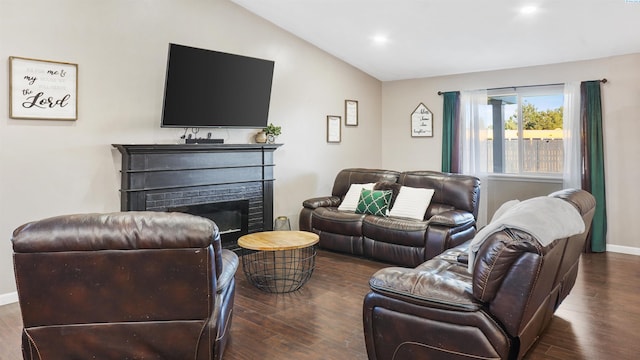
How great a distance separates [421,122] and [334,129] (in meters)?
1.49

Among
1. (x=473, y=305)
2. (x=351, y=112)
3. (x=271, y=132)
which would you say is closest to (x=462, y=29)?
(x=351, y=112)

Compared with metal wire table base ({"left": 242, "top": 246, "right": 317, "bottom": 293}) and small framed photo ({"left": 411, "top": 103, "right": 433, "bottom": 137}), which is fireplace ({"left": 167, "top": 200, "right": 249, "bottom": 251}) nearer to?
metal wire table base ({"left": 242, "top": 246, "right": 317, "bottom": 293})

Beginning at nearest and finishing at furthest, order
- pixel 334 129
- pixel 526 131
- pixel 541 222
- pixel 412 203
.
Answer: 1. pixel 541 222
2. pixel 412 203
3. pixel 526 131
4. pixel 334 129

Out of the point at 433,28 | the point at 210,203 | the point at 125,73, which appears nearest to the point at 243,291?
the point at 210,203

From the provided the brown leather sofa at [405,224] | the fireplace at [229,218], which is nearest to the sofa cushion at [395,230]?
the brown leather sofa at [405,224]

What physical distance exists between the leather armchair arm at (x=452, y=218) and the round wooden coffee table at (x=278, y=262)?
132cm

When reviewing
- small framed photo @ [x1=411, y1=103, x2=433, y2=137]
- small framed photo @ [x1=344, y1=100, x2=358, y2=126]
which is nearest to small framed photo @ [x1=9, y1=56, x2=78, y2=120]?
small framed photo @ [x1=344, y1=100, x2=358, y2=126]

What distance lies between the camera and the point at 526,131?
19.9 ft

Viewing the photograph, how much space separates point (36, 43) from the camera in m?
3.60

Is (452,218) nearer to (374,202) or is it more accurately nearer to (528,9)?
(374,202)

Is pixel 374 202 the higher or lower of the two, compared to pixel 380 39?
lower

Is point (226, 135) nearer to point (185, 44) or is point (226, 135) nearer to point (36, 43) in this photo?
point (185, 44)

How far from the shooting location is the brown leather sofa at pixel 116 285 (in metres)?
1.87

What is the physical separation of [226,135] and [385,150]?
3221 mm
